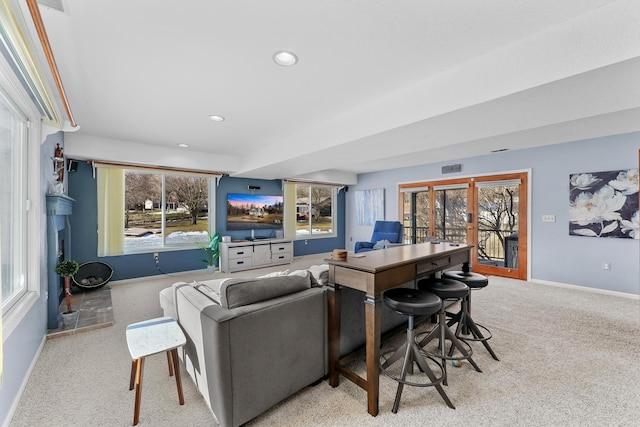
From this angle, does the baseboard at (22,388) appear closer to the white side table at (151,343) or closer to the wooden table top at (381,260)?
the white side table at (151,343)

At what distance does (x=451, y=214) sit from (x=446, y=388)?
4.49 meters

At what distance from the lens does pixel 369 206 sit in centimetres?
742

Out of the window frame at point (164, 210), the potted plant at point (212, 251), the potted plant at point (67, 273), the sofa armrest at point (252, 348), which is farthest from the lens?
the potted plant at point (212, 251)

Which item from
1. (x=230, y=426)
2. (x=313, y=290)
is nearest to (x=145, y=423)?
(x=230, y=426)

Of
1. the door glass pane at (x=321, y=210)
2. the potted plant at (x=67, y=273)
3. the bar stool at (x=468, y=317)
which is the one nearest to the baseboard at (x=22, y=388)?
the potted plant at (x=67, y=273)

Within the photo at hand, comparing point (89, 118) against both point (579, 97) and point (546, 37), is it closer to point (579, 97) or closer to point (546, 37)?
point (546, 37)

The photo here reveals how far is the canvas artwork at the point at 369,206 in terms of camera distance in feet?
23.4

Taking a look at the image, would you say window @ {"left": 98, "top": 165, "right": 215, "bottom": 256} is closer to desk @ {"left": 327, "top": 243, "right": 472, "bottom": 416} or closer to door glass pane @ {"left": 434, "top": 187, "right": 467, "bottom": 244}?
desk @ {"left": 327, "top": 243, "right": 472, "bottom": 416}

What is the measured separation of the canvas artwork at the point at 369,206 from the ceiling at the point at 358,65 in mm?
3702

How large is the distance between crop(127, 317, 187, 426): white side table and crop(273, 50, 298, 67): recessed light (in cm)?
207

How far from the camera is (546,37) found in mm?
1743

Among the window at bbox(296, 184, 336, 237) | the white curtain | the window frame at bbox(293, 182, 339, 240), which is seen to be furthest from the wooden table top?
the window at bbox(296, 184, 336, 237)

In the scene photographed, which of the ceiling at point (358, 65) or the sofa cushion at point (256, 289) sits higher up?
the ceiling at point (358, 65)

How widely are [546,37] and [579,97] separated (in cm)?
57
